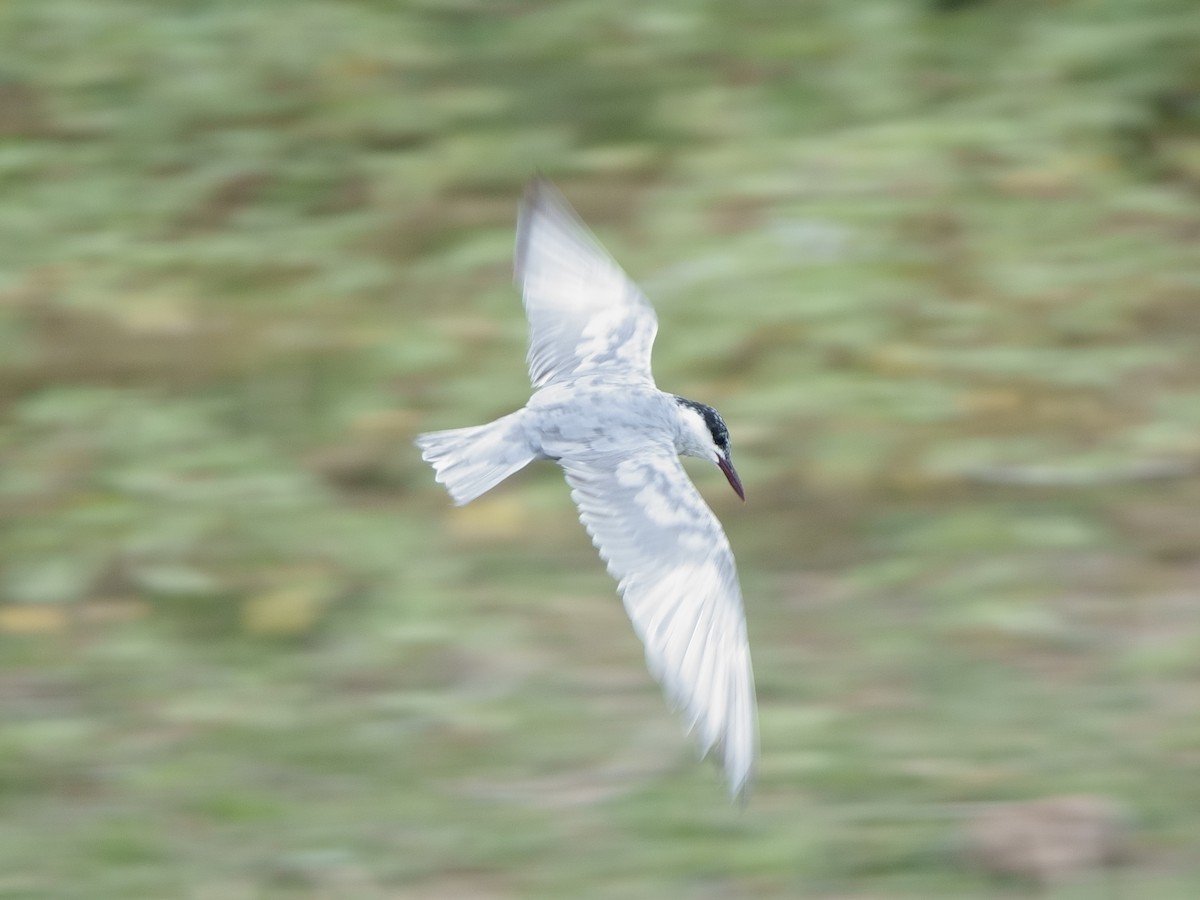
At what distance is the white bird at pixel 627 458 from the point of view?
10.8 ft

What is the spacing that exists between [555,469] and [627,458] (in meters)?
1.63

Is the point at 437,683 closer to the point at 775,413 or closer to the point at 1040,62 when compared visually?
the point at 775,413

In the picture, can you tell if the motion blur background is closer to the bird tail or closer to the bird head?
the bird head

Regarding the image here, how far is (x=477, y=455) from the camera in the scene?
12.3 feet

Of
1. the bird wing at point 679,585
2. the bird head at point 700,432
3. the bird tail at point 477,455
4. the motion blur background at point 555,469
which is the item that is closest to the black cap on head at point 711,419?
the bird head at point 700,432

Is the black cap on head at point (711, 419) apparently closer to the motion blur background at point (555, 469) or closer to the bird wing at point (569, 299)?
the bird wing at point (569, 299)

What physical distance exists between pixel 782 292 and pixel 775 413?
0.49 metres

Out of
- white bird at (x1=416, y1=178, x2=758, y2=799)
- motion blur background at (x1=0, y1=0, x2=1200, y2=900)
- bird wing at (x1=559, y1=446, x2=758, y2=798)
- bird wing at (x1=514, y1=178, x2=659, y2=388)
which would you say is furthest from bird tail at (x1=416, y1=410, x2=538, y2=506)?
motion blur background at (x1=0, y1=0, x2=1200, y2=900)

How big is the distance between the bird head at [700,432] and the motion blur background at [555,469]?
0.71 m

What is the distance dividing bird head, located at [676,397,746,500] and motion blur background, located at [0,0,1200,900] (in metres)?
0.71

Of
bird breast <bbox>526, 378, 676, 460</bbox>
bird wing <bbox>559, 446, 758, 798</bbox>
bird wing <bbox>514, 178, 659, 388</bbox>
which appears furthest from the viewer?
bird wing <bbox>514, 178, 659, 388</bbox>

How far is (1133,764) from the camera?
409cm

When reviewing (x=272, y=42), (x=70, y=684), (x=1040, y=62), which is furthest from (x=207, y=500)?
(x=1040, y=62)

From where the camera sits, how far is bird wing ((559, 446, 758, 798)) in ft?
10.6
